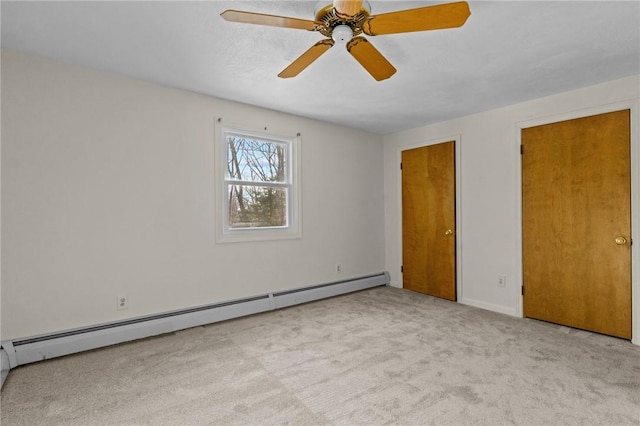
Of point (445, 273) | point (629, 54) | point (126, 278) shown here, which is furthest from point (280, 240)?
point (629, 54)

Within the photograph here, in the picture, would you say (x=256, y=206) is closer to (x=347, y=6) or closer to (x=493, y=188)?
(x=347, y=6)

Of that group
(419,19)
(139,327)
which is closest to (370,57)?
(419,19)

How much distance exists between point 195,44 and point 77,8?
66 centimetres

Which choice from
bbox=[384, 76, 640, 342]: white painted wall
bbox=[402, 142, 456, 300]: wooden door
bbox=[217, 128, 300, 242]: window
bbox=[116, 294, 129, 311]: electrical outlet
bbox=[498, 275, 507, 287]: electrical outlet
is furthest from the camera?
bbox=[402, 142, 456, 300]: wooden door

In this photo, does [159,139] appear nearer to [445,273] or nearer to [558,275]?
[445,273]

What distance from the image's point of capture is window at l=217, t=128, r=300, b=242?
141 inches

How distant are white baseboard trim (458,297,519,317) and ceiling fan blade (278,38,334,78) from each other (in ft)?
10.9

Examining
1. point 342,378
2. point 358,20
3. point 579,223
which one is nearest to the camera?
point 358,20

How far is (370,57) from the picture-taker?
2.08m

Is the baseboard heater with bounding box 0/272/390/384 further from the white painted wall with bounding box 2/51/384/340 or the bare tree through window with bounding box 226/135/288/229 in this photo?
the bare tree through window with bounding box 226/135/288/229

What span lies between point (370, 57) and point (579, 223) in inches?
104

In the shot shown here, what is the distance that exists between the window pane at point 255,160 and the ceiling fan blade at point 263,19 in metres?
2.03

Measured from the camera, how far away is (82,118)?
271 cm

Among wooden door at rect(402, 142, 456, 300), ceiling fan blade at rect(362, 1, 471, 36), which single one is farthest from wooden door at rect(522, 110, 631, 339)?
ceiling fan blade at rect(362, 1, 471, 36)
